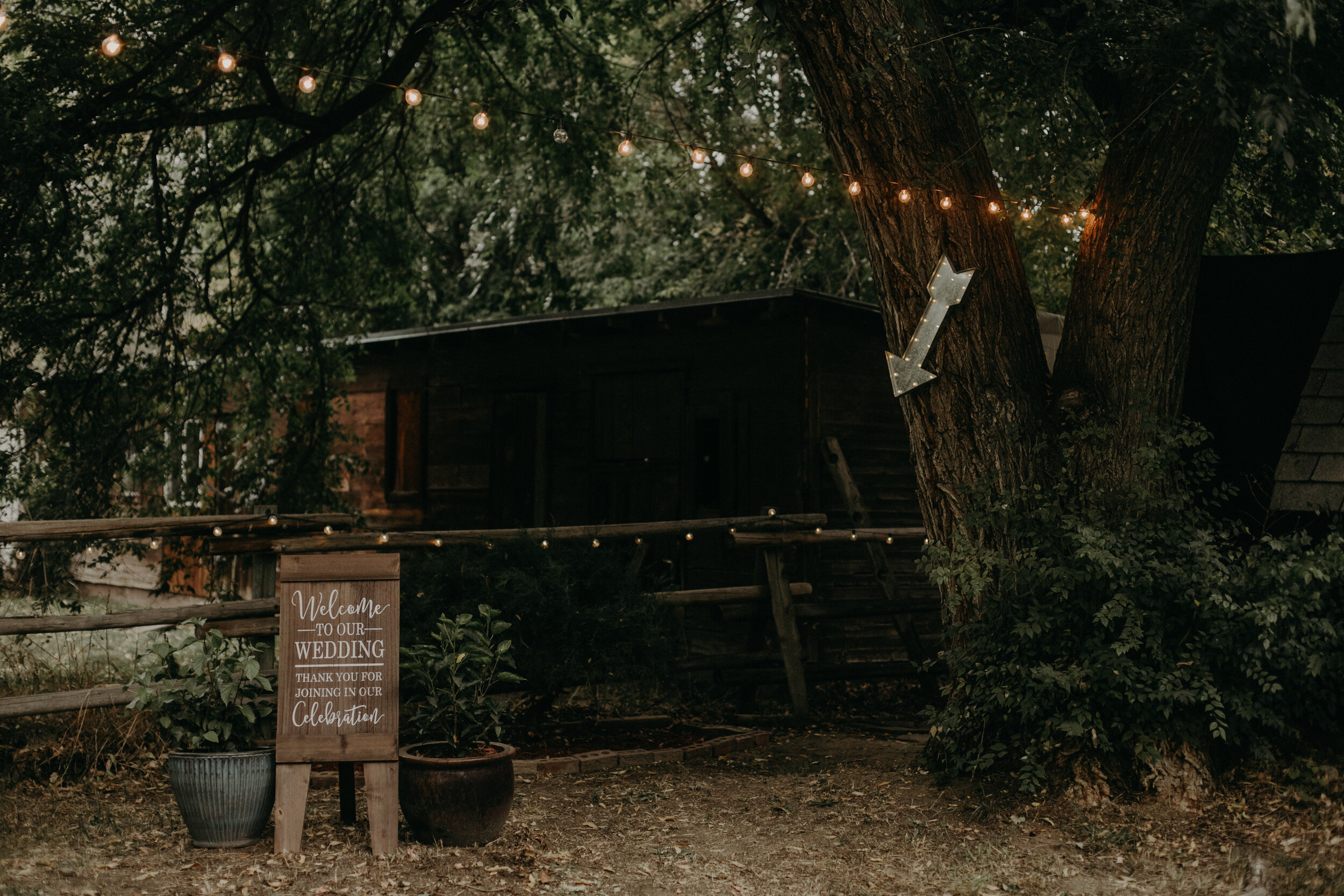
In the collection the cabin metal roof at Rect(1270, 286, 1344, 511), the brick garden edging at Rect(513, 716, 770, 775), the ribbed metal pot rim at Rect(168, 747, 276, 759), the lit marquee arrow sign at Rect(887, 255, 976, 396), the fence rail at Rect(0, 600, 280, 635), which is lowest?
the brick garden edging at Rect(513, 716, 770, 775)

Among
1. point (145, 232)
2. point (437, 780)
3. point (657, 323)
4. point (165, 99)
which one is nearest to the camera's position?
point (437, 780)

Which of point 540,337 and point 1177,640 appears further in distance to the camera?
point 540,337

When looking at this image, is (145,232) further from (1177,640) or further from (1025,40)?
(1177,640)

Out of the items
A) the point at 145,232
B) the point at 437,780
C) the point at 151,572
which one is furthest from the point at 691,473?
the point at 151,572

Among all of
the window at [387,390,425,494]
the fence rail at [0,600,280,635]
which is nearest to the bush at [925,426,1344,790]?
the fence rail at [0,600,280,635]

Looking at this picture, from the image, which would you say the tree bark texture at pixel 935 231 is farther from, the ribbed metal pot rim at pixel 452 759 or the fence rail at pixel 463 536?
the ribbed metal pot rim at pixel 452 759

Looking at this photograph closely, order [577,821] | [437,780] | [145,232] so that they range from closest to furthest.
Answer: [437,780] < [577,821] < [145,232]

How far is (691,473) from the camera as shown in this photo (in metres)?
10.7

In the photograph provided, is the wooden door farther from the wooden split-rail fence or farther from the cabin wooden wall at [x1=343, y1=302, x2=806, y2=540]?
the wooden split-rail fence

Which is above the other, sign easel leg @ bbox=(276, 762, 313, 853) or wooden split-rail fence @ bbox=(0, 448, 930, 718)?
wooden split-rail fence @ bbox=(0, 448, 930, 718)

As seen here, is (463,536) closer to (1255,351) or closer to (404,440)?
(1255,351)

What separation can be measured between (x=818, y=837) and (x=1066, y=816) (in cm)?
119

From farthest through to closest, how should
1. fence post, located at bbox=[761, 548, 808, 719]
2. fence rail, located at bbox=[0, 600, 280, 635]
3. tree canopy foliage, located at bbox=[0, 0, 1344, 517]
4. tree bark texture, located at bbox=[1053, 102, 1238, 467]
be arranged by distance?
fence post, located at bbox=[761, 548, 808, 719] < tree canopy foliage, located at bbox=[0, 0, 1344, 517] < fence rail, located at bbox=[0, 600, 280, 635] < tree bark texture, located at bbox=[1053, 102, 1238, 467]

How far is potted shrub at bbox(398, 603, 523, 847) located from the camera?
4.75m
